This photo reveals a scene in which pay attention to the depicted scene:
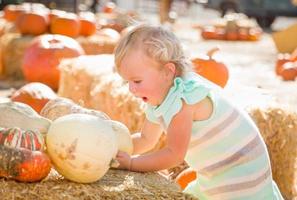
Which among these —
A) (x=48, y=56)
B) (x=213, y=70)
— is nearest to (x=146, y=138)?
(x=213, y=70)

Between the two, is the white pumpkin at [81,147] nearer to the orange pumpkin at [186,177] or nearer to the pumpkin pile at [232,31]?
the orange pumpkin at [186,177]

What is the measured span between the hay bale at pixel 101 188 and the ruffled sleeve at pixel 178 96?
0.85 ft

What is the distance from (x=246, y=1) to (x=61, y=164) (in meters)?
23.3

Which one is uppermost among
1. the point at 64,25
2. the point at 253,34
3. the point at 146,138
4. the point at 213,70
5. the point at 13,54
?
the point at 146,138

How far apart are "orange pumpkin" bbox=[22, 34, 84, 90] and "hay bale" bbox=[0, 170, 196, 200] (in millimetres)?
5479

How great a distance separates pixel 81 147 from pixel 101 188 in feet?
0.57

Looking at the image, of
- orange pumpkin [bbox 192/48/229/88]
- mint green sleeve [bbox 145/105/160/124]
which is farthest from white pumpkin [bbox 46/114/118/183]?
orange pumpkin [bbox 192/48/229/88]

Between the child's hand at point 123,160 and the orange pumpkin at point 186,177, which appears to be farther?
the orange pumpkin at point 186,177

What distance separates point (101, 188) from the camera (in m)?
2.68

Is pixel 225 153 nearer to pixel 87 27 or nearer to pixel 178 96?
pixel 178 96

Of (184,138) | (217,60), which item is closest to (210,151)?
(184,138)

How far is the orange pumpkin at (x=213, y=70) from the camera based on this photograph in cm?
547

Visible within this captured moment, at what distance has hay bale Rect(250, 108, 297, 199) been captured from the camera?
4.72 m

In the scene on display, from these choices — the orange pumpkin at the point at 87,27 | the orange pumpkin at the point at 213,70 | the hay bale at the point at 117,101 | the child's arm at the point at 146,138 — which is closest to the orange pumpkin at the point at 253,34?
the orange pumpkin at the point at 87,27
